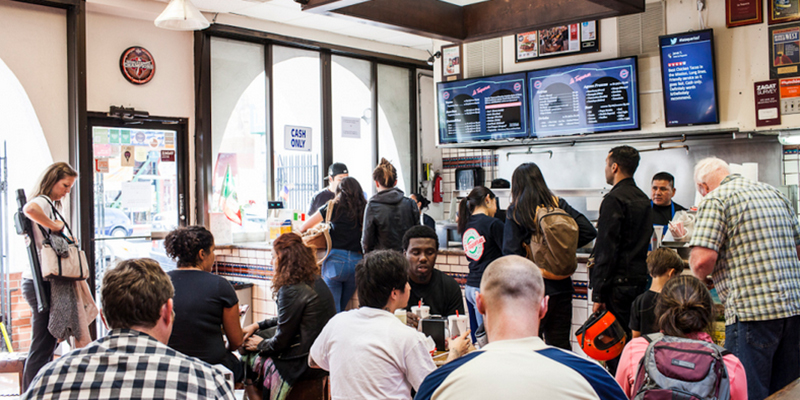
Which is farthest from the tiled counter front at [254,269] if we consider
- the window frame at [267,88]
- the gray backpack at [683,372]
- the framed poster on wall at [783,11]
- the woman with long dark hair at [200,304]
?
the framed poster on wall at [783,11]

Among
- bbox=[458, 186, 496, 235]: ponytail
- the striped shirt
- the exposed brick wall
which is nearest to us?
the striped shirt

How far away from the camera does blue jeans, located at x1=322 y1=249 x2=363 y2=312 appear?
16.1ft

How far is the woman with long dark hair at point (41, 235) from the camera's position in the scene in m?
4.34

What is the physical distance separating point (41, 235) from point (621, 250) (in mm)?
3870

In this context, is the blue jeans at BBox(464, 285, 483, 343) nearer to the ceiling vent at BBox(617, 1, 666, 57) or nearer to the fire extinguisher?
the ceiling vent at BBox(617, 1, 666, 57)

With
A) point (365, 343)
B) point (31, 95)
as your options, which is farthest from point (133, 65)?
point (365, 343)

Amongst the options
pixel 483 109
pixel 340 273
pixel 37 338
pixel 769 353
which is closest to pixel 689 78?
pixel 483 109

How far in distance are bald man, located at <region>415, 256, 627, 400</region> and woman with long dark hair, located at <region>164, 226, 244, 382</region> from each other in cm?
181

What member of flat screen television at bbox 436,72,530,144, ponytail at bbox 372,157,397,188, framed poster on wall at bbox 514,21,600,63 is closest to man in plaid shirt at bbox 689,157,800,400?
ponytail at bbox 372,157,397,188

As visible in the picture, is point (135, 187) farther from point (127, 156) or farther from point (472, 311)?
point (472, 311)

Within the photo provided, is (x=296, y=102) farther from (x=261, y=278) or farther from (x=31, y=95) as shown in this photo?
(x=31, y=95)

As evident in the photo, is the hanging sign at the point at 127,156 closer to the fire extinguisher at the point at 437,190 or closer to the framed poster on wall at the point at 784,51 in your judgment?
the fire extinguisher at the point at 437,190

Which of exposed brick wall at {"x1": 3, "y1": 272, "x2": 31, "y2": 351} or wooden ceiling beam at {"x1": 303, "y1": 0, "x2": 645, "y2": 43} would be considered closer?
→ wooden ceiling beam at {"x1": 303, "y1": 0, "x2": 645, "y2": 43}

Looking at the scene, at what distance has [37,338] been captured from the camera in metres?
4.39
